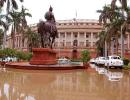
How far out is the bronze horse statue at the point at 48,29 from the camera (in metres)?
31.1

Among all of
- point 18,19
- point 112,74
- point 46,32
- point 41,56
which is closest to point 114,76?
point 112,74

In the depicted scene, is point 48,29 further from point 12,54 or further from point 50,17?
point 12,54

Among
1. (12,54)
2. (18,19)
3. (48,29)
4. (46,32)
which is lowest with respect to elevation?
(12,54)

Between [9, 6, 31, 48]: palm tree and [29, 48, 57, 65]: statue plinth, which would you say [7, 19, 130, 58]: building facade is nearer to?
[9, 6, 31, 48]: palm tree

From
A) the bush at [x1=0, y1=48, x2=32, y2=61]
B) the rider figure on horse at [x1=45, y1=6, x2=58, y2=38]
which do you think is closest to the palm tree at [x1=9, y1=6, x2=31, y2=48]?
the bush at [x1=0, y1=48, x2=32, y2=61]

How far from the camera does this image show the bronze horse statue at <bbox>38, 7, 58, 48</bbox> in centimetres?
3112

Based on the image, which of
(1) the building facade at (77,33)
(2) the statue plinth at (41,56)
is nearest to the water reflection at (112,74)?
(2) the statue plinth at (41,56)

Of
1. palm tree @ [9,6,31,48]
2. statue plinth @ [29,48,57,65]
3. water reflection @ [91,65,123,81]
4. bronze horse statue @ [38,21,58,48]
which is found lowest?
water reflection @ [91,65,123,81]

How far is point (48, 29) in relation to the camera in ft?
103

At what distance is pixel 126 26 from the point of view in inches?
1497

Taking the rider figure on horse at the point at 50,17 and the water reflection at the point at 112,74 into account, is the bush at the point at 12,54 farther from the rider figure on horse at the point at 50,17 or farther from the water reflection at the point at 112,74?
the water reflection at the point at 112,74

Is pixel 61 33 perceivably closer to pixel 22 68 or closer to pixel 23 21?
pixel 23 21

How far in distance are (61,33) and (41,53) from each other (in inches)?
2565

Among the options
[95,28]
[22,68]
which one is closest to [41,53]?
[22,68]
